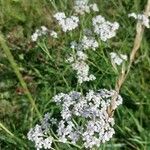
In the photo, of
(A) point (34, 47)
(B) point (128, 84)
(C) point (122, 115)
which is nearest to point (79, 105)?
(C) point (122, 115)

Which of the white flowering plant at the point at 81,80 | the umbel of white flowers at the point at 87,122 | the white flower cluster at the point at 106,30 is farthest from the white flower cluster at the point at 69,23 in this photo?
the umbel of white flowers at the point at 87,122

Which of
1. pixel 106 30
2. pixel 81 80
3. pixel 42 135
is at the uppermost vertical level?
pixel 106 30

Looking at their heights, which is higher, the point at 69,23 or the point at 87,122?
the point at 69,23

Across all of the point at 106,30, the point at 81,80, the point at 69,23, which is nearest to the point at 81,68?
the point at 81,80

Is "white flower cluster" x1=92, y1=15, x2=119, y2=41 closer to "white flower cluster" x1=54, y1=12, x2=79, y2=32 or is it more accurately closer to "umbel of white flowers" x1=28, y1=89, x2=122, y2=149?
"white flower cluster" x1=54, y1=12, x2=79, y2=32

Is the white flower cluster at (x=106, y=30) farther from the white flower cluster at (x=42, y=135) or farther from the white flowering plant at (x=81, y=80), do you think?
the white flower cluster at (x=42, y=135)

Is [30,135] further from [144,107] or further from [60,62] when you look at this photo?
[60,62]

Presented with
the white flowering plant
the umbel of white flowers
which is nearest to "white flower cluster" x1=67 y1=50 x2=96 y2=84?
the white flowering plant

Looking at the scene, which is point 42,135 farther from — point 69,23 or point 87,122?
point 69,23
